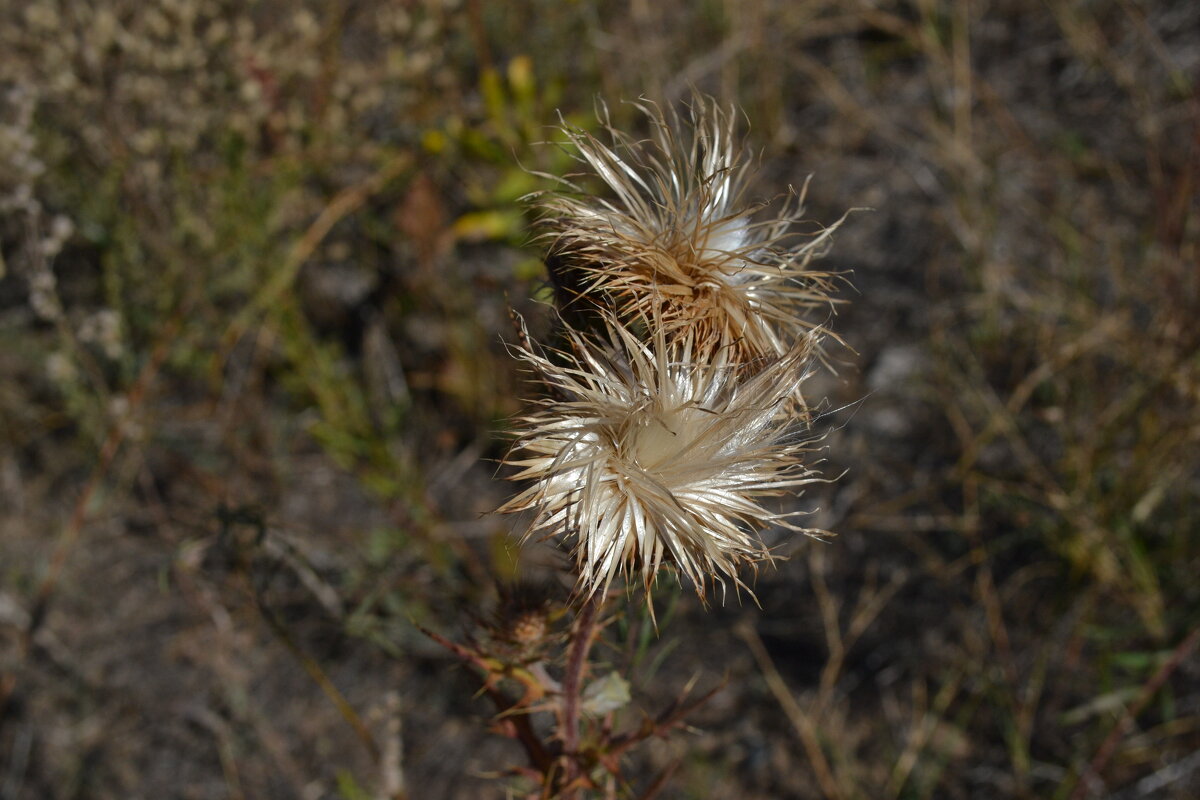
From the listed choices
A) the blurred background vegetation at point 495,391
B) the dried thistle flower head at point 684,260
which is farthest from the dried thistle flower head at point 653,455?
the blurred background vegetation at point 495,391

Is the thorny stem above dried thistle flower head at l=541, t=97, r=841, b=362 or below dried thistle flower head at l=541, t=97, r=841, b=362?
below

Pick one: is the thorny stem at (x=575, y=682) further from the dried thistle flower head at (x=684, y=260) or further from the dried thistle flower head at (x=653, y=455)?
the dried thistle flower head at (x=684, y=260)

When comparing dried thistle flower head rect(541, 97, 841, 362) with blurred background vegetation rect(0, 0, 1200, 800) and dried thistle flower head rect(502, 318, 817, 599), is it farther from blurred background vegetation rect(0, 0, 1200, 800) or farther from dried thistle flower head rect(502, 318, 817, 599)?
blurred background vegetation rect(0, 0, 1200, 800)

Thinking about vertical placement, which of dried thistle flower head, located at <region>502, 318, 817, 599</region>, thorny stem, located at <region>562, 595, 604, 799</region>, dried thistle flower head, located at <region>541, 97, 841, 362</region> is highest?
dried thistle flower head, located at <region>541, 97, 841, 362</region>

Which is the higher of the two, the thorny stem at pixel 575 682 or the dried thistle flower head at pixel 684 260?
the dried thistle flower head at pixel 684 260

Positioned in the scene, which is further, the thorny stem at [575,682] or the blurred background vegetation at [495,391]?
the blurred background vegetation at [495,391]

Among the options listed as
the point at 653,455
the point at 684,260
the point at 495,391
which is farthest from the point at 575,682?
the point at 495,391

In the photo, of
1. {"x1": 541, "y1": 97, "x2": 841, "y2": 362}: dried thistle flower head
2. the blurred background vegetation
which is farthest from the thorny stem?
the blurred background vegetation
